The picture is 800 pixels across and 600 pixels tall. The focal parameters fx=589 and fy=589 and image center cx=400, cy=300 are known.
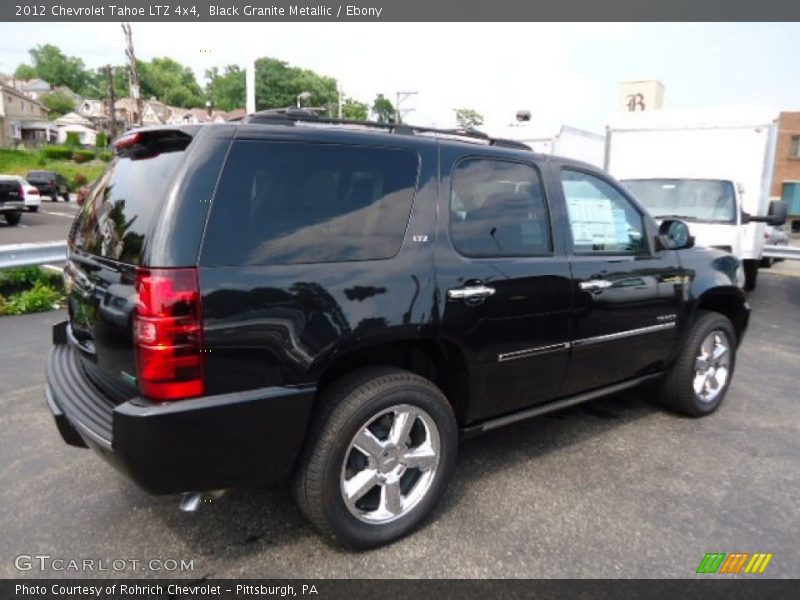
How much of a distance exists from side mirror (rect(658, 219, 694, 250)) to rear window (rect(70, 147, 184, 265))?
10.3 ft

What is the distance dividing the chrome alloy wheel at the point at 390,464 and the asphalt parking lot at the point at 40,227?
47.8 feet

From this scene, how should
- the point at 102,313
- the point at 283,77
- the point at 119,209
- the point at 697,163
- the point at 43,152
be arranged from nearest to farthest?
the point at 102,313 < the point at 119,209 < the point at 697,163 < the point at 43,152 < the point at 283,77

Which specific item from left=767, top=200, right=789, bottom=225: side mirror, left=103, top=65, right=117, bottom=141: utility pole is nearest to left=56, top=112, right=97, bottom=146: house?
left=103, top=65, right=117, bottom=141: utility pole

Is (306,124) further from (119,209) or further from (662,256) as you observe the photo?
(662,256)

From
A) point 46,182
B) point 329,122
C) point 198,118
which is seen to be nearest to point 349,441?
point 329,122

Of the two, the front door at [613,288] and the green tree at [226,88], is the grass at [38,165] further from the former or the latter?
the green tree at [226,88]

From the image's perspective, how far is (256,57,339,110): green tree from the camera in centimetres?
8100

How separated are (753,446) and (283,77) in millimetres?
87363

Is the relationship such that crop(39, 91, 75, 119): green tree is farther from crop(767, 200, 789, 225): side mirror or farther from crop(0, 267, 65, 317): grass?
crop(767, 200, 789, 225): side mirror

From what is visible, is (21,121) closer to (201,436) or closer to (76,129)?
(76,129)

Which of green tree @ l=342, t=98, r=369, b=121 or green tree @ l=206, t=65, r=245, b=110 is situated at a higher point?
green tree @ l=206, t=65, r=245, b=110

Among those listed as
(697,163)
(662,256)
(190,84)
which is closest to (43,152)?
(697,163)

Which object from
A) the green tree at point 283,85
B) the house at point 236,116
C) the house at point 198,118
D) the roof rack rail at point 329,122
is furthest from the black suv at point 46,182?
the green tree at point 283,85

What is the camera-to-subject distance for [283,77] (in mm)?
82875
